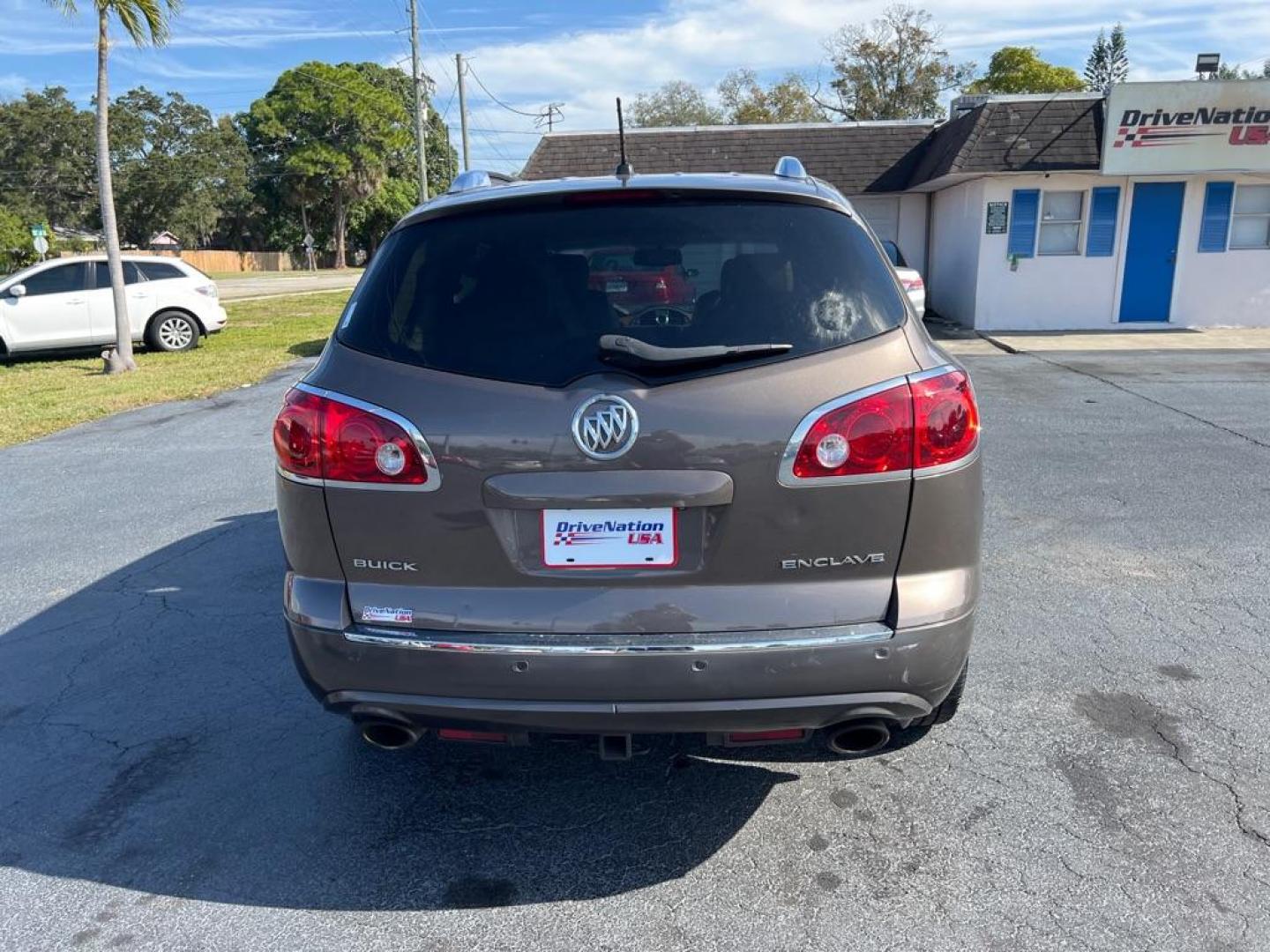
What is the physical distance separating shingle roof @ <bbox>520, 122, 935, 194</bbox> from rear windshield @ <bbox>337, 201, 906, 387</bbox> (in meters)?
17.9

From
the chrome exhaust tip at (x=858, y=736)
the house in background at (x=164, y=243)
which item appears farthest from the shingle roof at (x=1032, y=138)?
the house in background at (x=164, y=243)

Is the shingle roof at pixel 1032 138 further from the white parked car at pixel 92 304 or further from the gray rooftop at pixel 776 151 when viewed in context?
the white parked car at pixel 92 304

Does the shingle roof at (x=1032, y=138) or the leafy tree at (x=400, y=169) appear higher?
the leafy tree at (x=400, y=169)

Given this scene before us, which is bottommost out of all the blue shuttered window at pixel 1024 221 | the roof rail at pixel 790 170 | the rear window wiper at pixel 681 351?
the rear window wiper at pixel 681 351

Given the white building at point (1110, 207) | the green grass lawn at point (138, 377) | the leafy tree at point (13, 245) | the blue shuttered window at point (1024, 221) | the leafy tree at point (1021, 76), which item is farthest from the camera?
the leafy tree at point (1021, 76)

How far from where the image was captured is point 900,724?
8.19ft

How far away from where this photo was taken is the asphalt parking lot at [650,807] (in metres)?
2.44

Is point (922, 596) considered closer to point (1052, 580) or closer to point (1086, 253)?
point (1052, 580)

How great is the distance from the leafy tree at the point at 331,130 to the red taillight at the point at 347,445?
68.4 metres

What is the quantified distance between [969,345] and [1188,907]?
13928 mm

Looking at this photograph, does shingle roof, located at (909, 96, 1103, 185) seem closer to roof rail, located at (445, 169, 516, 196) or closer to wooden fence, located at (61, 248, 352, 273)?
roof rail, located at (445, 169, 516, 196)

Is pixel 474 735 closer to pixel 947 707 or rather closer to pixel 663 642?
pixel 663 642

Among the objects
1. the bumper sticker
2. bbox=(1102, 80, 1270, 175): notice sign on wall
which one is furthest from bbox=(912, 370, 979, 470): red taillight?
bbox=(1102, 80, 1270, 175): notice sign on wall

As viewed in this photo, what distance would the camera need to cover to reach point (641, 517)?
2332mm
